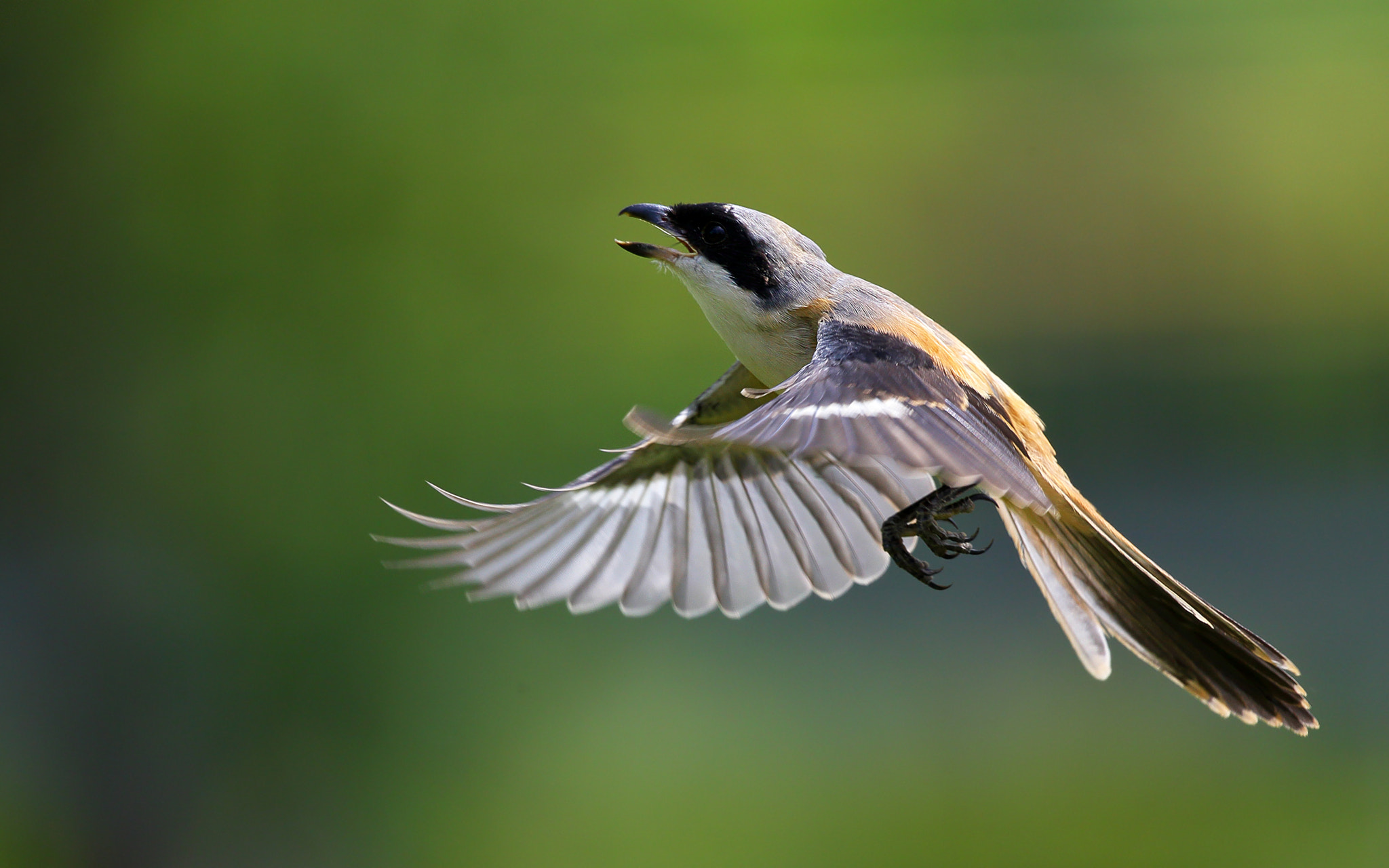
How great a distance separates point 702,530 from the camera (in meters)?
2.28

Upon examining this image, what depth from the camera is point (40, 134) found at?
5492 mm

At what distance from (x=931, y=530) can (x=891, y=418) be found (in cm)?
41

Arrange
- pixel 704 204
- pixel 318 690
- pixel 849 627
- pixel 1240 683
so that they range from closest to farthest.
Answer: pixel 1240 683, pixel 704 204, pixel 318 690, pixel 849 627

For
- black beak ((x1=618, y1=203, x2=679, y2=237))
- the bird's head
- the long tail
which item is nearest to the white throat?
the bird's head

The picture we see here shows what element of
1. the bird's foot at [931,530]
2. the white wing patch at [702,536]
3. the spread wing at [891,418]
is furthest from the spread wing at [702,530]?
the spread wing at [891,418]

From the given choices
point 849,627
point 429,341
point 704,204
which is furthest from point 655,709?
point 704,204

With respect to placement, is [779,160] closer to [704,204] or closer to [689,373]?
[689,373]

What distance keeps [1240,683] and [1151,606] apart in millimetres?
174

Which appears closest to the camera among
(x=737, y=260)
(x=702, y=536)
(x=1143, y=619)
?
(x=1143, y=619)

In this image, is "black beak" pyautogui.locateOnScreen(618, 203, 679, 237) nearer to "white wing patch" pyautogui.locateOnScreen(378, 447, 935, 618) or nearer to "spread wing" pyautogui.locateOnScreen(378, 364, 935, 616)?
"spread wing" pyautogui.locateOnScreen(378, 364, 935, 616)

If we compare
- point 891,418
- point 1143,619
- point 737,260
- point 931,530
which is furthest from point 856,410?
point 1143,619

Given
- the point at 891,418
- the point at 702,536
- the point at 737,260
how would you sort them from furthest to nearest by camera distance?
1. the point at 702,536
2. the point at 737,260
3. the point at 891,418

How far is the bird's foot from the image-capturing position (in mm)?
1885

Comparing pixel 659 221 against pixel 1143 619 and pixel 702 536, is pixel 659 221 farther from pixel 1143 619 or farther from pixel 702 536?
pixel 1143 619
